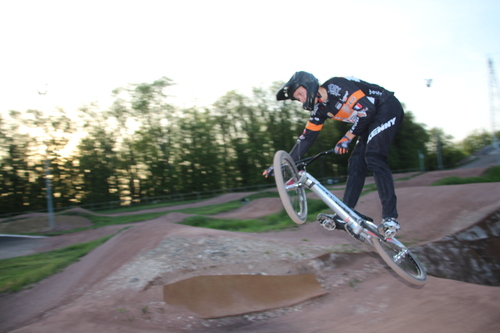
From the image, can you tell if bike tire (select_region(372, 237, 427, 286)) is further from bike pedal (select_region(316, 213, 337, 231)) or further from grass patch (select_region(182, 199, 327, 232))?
grass patch (select_region(182, 199, 327, 232))

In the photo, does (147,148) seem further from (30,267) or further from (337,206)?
(337,206)

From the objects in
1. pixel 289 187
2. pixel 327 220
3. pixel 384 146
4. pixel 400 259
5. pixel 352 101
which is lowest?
pixel 400 259

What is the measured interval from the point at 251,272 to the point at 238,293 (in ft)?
1.98

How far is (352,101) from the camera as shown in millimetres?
4793

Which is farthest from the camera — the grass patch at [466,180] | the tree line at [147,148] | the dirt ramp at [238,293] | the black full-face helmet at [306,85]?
the tree line at [147,148]

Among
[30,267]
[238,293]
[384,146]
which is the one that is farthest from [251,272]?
[30,267]

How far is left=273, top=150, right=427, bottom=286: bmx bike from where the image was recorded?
4732 mm

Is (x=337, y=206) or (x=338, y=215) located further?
(x=338, y=215)

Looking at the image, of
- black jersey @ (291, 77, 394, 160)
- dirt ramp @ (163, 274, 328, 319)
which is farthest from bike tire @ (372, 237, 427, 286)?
black jersey @ (291, 77, 394, 160)

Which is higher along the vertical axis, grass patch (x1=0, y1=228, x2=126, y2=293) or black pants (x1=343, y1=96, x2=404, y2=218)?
black pants (x1=343, y1=96, x2=404, y2=218)

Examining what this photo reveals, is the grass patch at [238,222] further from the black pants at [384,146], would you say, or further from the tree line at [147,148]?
the tree line at [147,148]

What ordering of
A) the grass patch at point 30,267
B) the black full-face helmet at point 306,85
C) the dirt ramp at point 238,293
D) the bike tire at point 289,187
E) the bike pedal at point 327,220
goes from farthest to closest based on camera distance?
1. the grass patch at point 30,267
2. the dirt ramp at point 238,293
3. the bike pedal at point 327,220
4. the black full-face helmet at point 306,85
5. the bike tire at point 289,187

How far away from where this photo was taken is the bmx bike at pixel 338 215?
4.73m

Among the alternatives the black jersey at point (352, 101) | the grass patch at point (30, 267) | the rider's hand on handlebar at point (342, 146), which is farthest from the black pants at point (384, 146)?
the grass patch at point (30, 267)
